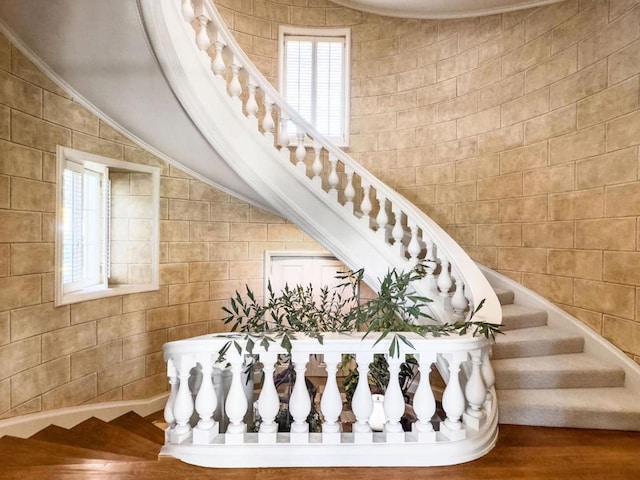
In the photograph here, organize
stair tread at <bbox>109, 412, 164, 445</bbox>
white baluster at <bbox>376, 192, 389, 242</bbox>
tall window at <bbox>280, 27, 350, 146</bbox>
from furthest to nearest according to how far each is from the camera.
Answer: tall window at <bbox>280, 27, 350, 146</bbox> → white baluster at <bbox>376, 192, 389, 242</bbox> → stair tread at <bbox>109, 412, 164, 445</bbox>

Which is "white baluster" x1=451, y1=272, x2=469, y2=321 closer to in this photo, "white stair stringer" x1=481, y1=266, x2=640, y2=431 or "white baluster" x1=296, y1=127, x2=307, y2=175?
"white stair stringer" x1=481, y1=266, x2=640, y2=431

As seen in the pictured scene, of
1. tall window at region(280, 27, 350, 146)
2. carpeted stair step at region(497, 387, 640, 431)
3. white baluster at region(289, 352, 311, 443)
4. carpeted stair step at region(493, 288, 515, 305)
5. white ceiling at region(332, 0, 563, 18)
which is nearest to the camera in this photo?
white baluster at region(289, 352, 311, 443)

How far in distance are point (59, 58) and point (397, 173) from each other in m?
3.01

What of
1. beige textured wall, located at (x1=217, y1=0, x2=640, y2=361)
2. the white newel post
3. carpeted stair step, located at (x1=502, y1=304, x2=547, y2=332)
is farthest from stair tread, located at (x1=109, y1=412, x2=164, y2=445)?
beige textured wall, located at (x1=217, y1=0, x2=640, y2=361)

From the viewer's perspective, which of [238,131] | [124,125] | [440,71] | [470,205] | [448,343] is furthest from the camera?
[440,71]

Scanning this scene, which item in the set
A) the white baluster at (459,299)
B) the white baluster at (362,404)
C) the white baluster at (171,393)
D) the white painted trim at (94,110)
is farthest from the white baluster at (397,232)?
the white baluster at (171,393)

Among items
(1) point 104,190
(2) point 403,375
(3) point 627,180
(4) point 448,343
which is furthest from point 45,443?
(3) point 627,180

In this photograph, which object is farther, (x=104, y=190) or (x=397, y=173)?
(x=397, y=173)

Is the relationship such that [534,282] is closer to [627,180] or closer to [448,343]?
[627,180]

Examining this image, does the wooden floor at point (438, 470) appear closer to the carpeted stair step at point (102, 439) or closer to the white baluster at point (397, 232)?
the carpeted stair step at point (102, 439)

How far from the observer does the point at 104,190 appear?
294cm

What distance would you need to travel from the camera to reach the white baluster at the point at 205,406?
60.2 inches

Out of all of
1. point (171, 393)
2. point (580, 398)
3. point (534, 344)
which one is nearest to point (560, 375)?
point (580, 398)

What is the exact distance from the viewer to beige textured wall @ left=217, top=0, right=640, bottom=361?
234 centimetres
